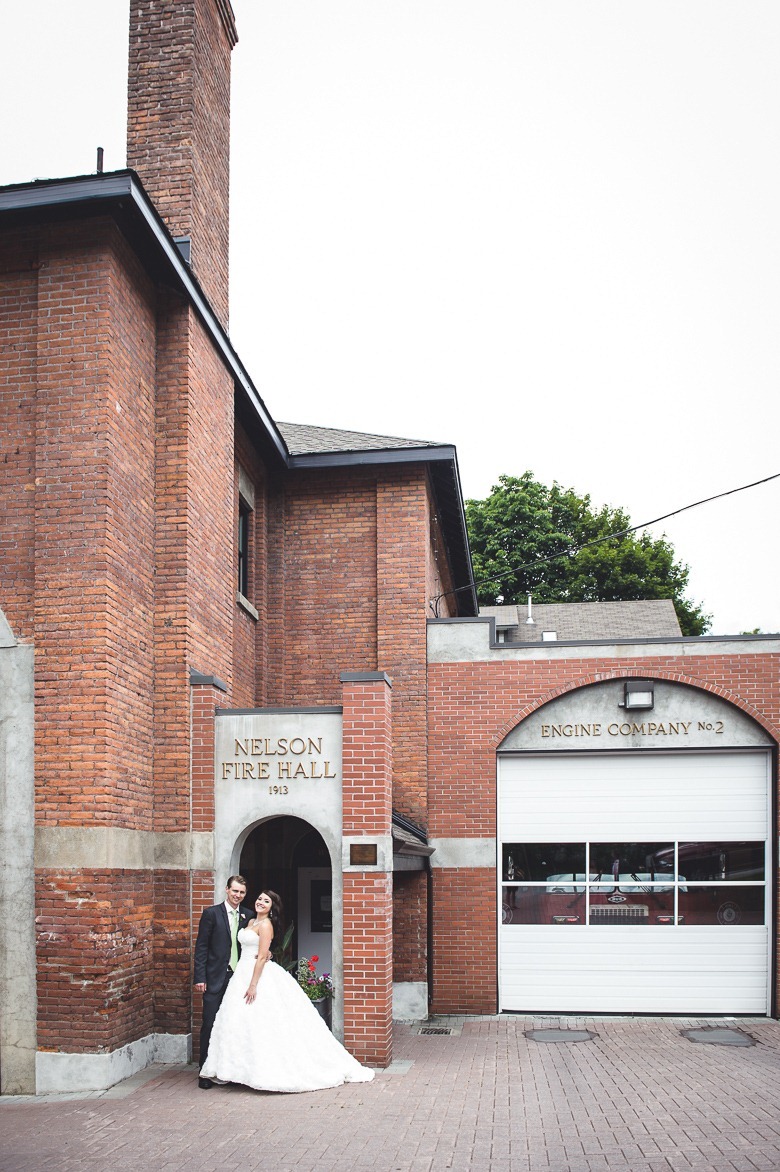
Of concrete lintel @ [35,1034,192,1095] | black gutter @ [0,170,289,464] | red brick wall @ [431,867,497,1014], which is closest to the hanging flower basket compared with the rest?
A: concrete lintel @ [35,1034,192,1095]

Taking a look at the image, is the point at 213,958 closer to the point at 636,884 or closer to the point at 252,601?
the point at 252,601

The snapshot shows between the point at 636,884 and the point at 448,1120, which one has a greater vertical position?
the point at 636,884

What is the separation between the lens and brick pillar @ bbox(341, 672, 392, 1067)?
1122 cm

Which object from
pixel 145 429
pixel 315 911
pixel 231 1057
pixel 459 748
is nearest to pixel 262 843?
pixel 315 911

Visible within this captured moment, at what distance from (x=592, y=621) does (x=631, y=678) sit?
67.2 feet

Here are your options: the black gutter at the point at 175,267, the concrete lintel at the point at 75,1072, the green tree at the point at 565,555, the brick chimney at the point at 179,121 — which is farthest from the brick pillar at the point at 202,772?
the green tree at the point at 565,555

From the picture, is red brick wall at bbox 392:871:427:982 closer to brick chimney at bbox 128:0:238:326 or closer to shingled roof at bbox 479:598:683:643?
brick chimney at bbox 128:0:238:326

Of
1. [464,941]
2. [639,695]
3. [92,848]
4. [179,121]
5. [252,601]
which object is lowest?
[464,941]

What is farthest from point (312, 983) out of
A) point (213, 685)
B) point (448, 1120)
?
point (213, 685)

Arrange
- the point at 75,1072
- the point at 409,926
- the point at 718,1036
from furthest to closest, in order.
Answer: the point at 409,926 → the point at 718,1036 → the point at 75,1072

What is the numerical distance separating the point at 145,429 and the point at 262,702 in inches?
218

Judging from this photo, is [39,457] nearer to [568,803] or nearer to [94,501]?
[94,501]

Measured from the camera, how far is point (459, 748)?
15.6 metres

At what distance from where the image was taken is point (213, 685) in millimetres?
11938
